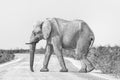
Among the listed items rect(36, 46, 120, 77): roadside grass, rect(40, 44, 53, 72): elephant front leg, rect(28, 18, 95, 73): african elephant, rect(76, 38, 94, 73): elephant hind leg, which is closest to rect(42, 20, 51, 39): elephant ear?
rect(28, 18, 95, 73): african elephant

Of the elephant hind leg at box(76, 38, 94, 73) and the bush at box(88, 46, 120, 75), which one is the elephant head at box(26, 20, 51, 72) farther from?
the bush at box(88, 46, 120, 75)

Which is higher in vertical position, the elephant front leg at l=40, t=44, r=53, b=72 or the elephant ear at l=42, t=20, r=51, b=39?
the elephant ear at l=42, t=20, r=51, b=39

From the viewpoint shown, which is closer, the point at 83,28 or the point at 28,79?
the point at 28,79

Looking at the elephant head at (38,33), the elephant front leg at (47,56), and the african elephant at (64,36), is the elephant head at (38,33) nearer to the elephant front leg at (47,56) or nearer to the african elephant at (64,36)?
the african elephant at (64,36)

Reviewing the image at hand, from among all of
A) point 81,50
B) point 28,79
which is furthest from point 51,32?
point 28,79

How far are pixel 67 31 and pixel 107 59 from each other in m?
3.93

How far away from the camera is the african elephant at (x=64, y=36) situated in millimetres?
25234

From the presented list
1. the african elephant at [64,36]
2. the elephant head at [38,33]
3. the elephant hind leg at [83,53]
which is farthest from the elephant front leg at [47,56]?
the elephant hind leg at [83,53]

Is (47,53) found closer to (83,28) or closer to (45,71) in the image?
(45,71)

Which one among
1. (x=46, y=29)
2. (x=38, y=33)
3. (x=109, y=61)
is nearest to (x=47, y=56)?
(x=38, y=33)

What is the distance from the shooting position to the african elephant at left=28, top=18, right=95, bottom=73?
25.2 m

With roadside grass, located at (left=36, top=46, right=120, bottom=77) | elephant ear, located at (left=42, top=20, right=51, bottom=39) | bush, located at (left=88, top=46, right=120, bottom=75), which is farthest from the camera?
elephant ear, located at (left=42, top=20, right=51, bottom=39)

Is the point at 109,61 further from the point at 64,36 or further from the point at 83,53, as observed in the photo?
the point at 64,36

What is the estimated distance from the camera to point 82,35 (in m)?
25.6
